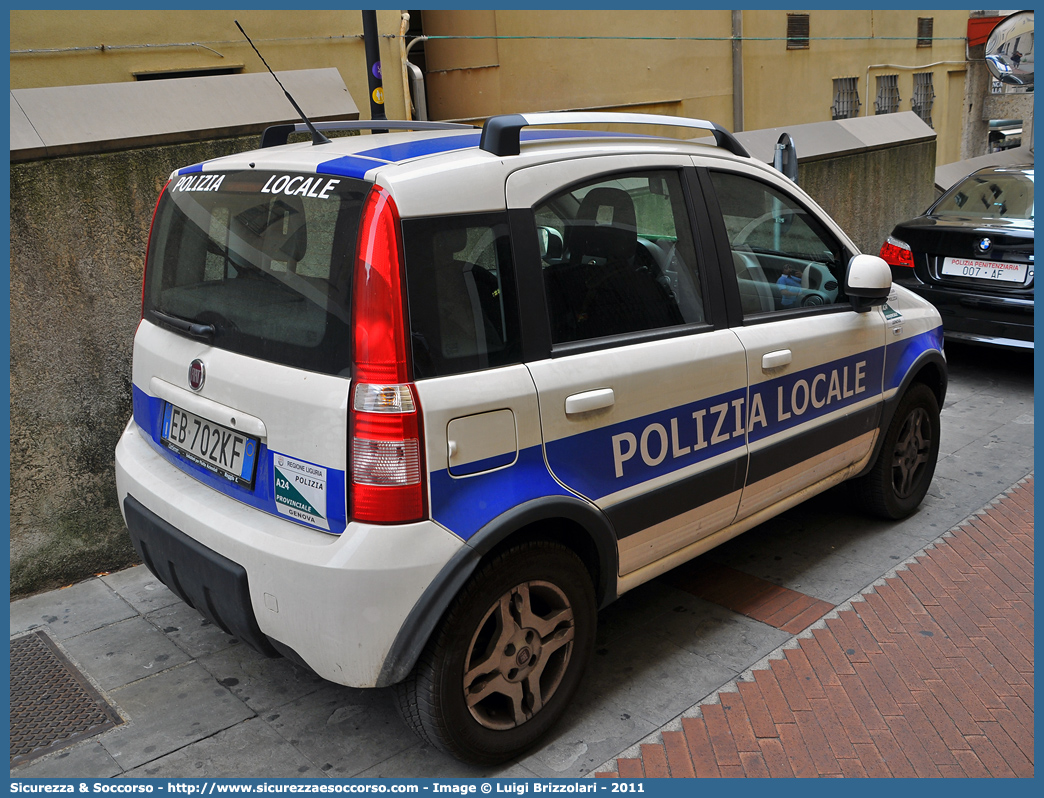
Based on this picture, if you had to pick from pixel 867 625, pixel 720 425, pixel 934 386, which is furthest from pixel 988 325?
pixel 720 425

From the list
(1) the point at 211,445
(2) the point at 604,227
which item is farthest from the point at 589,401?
(1) the point at 211,445

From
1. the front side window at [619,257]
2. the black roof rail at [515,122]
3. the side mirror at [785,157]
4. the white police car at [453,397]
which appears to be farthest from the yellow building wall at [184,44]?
the front side window at [619,257]

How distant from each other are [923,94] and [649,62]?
7.34 m

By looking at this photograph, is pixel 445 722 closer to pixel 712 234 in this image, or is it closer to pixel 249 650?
pixel 249 650

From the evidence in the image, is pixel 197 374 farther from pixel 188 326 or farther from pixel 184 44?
pixel 184 44

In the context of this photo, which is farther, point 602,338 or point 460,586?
point 602,338

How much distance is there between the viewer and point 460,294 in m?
2.54

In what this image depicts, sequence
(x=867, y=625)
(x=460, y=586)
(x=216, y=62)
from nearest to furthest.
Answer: (x=460, y=586)
(x=867, y=625)
(x=216, y=62)

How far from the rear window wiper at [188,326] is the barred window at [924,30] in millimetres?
16907

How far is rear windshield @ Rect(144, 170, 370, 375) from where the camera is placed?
2.46 m

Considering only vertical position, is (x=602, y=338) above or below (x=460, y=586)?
above

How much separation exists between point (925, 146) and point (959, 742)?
878 cm

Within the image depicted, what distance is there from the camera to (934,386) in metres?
4.60

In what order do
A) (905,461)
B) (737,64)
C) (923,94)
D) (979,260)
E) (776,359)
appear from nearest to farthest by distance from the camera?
1. (776,359)
2. (905,461)
3. (979,260)
4. (737,64)
5. (923,94)
